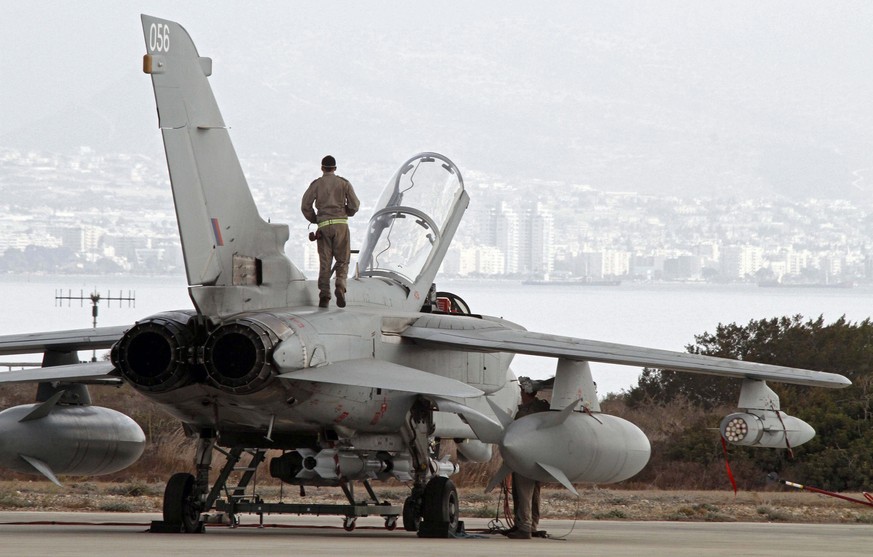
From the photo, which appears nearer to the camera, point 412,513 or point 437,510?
point 437,510

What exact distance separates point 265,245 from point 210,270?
0.81 metres

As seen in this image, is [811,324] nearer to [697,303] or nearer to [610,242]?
[697,303]

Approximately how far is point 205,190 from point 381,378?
2.31m

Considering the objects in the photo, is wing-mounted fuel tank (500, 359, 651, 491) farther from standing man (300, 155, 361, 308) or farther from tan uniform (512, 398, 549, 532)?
standing man (300, 155, 361, 308)

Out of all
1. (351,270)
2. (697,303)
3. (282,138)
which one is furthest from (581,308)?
(351,270)

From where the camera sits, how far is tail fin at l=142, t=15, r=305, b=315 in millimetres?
12633

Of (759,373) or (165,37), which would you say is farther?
(759,373)

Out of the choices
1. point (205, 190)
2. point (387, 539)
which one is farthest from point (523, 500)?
point (205, 190)

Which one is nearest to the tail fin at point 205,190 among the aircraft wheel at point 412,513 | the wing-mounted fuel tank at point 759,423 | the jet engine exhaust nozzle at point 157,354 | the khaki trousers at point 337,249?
the jet engine exhaust nozzle at point 157,354

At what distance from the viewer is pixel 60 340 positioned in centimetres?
1548

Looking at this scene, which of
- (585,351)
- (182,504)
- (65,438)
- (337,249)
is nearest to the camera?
(337,249)

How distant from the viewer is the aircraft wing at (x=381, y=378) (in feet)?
41.4

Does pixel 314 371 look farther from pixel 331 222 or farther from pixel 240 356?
pixel 331 222

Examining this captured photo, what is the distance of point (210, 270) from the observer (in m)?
12.8
